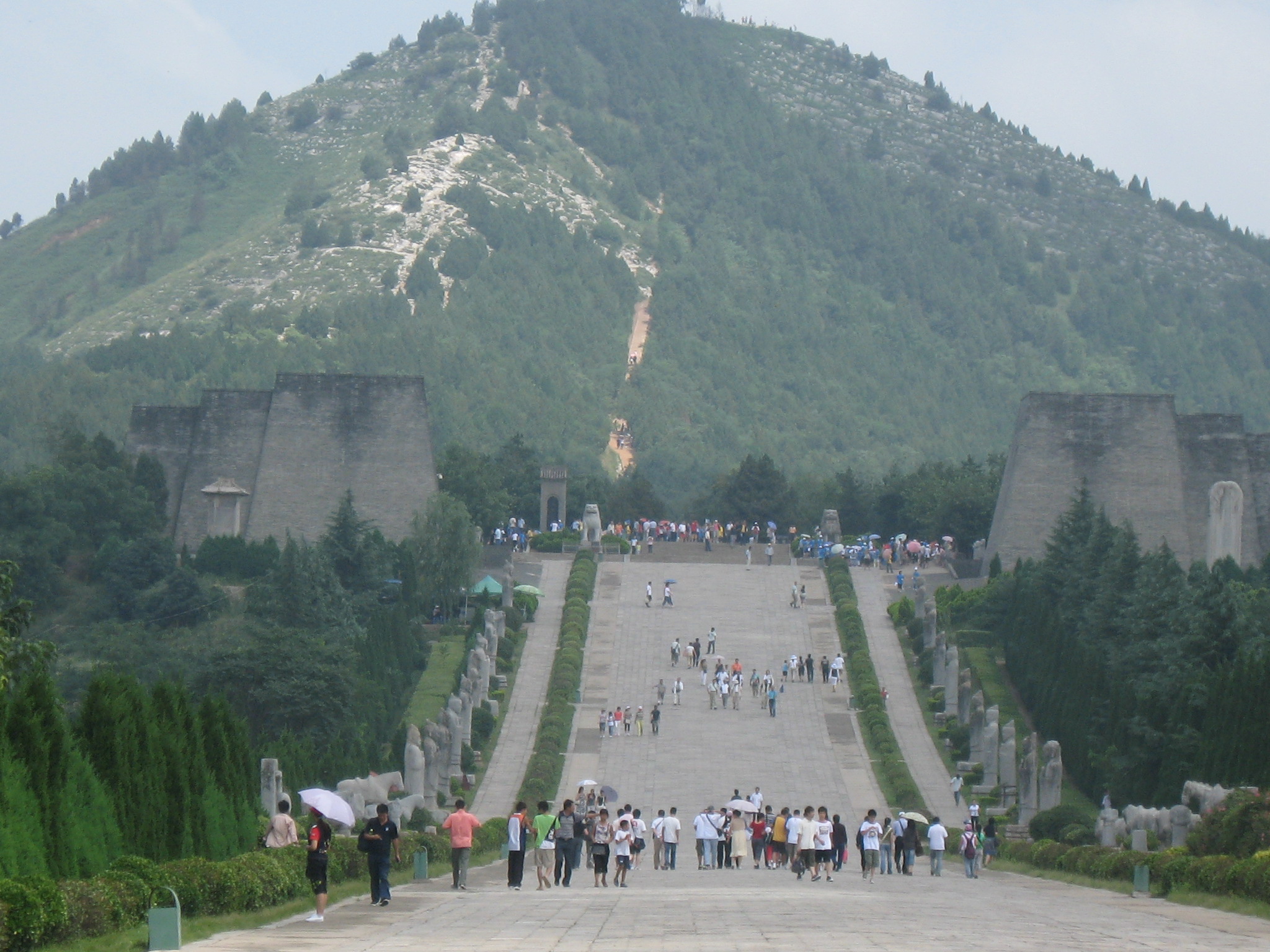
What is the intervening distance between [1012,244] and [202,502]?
3491 inches

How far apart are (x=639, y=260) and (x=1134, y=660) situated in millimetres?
90971

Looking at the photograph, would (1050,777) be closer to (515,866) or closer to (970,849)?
(970,849)

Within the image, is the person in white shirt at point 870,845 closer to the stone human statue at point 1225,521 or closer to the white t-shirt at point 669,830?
the white t-shirt at point 669,830

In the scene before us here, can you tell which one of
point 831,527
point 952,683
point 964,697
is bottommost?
point 964,697

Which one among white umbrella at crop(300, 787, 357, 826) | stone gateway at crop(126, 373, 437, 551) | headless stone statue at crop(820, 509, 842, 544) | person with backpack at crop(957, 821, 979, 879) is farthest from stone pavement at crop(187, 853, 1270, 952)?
headless stone statue at crop(820, 509, 842, 544)

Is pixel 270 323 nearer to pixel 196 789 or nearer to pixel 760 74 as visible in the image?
pixel 760 74

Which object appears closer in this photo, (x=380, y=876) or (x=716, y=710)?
(x=380, y=876)

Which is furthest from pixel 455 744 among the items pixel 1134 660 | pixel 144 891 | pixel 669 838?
pixel 144 891

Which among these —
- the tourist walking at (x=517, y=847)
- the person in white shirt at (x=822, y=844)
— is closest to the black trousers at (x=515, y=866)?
the tourist walking at (x=517, y=847)

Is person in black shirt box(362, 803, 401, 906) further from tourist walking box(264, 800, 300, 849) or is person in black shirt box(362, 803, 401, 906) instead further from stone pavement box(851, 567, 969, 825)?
stone pavement box(851, 567, 969, 825)

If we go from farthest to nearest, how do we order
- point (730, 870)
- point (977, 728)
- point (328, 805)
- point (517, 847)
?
1. point (977, 728)
2. point (730, 870)
3. point (517, 847)
4. point (328, 805)

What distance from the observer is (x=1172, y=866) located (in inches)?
775

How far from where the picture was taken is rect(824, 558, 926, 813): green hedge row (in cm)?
3459

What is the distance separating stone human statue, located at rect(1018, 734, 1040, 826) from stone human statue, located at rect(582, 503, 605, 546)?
2481cm
